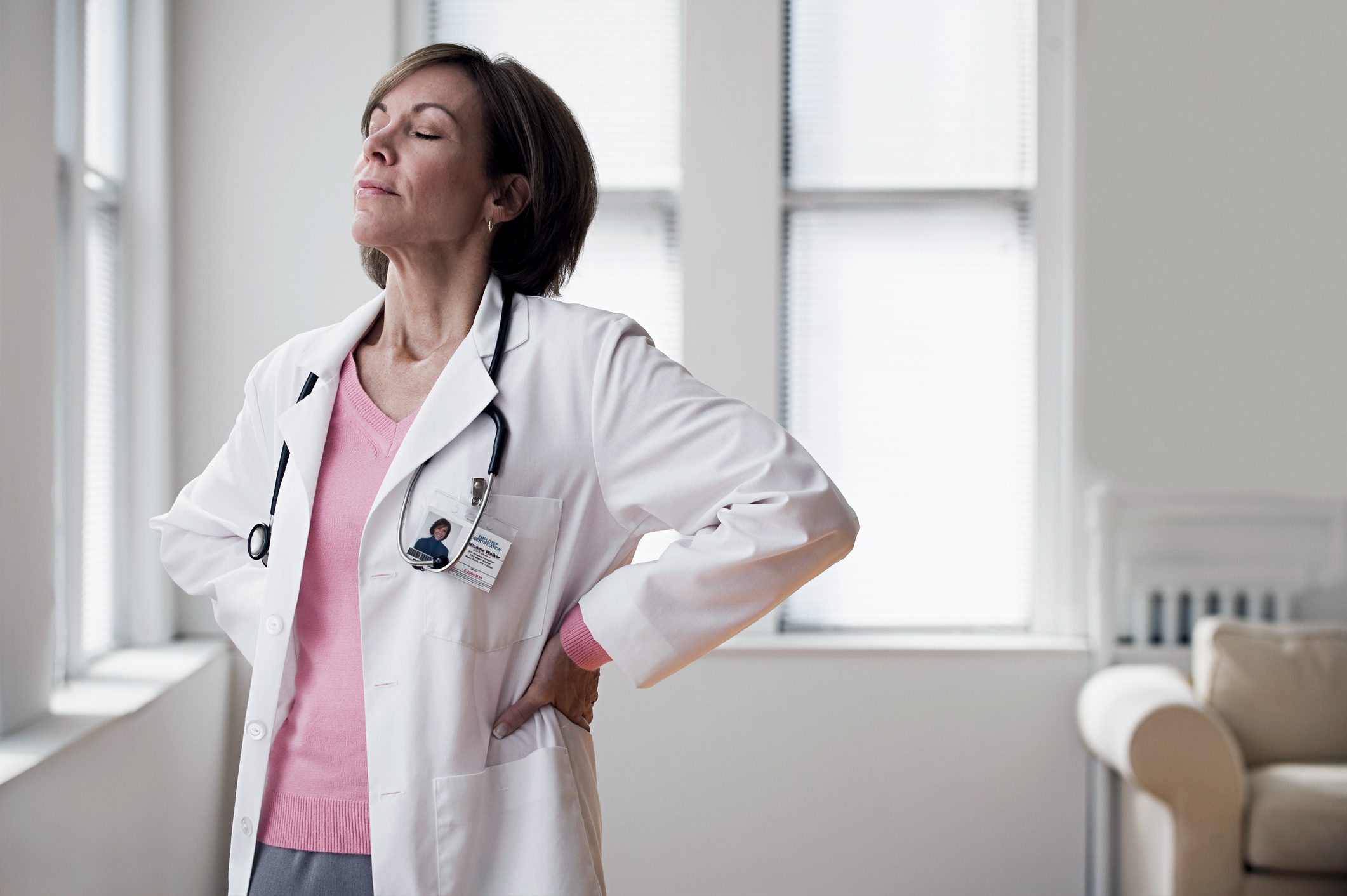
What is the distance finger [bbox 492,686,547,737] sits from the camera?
1285 mm

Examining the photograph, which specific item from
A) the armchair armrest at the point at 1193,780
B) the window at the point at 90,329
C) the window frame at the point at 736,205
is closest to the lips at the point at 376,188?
the window at the point at 90,329

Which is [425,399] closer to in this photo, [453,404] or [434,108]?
[453,404]

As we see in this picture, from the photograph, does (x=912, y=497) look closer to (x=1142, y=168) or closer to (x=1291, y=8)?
(x=1142, y=168)

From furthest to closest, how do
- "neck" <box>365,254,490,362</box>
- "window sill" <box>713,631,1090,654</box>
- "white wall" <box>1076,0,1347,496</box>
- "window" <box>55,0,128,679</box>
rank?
1. "white wall" <box>1076,0,1347,496</box>
2. "window sill" <box>713,631,1090,654</box>
3. "window" <box>55,0,128,679</box>
4. "neck" <box>365,254,490,362</box>

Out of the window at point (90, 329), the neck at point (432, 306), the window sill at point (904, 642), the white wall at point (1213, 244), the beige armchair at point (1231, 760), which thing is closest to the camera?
the neck at point (432, 306)

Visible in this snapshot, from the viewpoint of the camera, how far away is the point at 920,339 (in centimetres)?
331

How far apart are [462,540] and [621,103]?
2349mm

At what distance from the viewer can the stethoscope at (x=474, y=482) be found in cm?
124

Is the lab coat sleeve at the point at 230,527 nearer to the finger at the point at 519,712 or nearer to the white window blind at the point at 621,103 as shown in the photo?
the finger at the point at 519,712

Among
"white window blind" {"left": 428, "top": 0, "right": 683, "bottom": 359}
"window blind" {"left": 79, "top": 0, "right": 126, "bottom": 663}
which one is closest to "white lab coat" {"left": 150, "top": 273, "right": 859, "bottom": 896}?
"window blind" {"left": 79, "top": 0, "right": 126, "bottom": 663}

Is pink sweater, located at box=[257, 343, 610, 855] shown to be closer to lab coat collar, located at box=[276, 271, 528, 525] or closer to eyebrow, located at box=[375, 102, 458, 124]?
lab coat collar, located at box=[276, 271, 528, 525]

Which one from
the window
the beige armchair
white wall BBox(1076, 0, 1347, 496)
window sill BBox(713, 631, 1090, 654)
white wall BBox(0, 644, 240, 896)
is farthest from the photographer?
white wall BBox(1076, 0, 1347, 496)

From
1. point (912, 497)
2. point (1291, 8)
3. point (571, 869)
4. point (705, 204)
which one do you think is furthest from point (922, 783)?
point (1291, 8)

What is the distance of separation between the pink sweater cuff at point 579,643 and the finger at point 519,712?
0.06 metres
